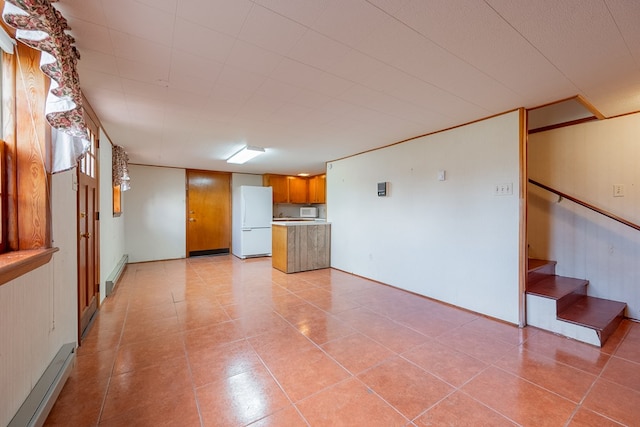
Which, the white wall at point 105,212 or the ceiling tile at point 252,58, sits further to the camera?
the white wall at point 105,212

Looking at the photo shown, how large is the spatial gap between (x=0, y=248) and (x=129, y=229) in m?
4.98

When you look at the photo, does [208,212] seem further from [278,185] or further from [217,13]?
[217,13]

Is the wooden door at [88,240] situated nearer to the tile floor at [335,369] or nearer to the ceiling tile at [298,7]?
the tile floor at [335,369]

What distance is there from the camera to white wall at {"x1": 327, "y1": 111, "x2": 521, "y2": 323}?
2.77 metres

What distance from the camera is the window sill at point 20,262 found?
1.13 m

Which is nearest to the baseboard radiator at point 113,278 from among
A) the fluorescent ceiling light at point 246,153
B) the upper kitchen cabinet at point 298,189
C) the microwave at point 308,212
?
the fluorescent ceiling light at point 246,153

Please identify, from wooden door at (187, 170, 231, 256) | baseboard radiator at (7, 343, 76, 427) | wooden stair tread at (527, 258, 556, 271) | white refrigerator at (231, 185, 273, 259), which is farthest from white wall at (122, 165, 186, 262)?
wooden stair tread at (527, 258, 556, 271)

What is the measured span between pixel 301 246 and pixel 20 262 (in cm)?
405

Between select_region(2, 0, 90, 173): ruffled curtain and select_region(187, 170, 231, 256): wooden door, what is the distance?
16.4ft

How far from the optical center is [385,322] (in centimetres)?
279

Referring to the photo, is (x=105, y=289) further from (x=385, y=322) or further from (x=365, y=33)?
(x=365, y=33)

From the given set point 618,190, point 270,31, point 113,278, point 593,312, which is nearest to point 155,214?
point 113,278

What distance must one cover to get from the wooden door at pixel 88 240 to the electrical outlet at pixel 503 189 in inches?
159

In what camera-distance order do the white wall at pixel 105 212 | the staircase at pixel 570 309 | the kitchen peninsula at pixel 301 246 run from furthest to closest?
the kitchen peninsula at pixel 301 246 → the white wall at pixel 105 212 → the staircase at pixel 570 309
